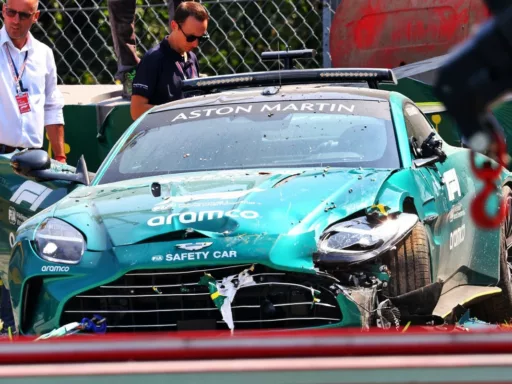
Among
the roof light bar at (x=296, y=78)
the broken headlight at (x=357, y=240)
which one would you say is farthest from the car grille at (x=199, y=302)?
the roof light bar at (x=296, y=78)

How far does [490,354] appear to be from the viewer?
2.09 m

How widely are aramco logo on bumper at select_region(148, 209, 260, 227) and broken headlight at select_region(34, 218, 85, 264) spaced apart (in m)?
0.33

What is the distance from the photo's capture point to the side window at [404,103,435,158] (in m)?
6.35

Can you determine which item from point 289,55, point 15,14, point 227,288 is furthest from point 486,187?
point 15,14

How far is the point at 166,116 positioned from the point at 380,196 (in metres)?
1.98

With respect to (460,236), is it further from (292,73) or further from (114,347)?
(114,347)

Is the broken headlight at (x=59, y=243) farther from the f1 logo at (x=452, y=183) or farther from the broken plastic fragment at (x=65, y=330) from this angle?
the f1 logo at (x=452, y=183)

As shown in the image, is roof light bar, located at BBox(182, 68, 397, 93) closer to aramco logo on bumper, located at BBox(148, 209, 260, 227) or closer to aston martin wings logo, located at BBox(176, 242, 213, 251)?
aramco logo on bumper, located at BBox(148, 209, 260, 227)

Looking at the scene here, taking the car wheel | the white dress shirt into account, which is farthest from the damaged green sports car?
the white dress shirt

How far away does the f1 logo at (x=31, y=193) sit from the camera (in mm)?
6457

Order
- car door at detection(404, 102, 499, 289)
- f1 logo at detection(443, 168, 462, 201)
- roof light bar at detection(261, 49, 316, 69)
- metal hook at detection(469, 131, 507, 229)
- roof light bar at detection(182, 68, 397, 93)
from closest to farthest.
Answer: metal hook at detection(469, 131, 507, 229)
car door at detection(404, 102, 499, 289)
f1 logo at detection(443, 168, 462, 201)
roof light bar at detection(182, 68, 397, 93)
roof light bar at detection(261, 49, 316, 69)

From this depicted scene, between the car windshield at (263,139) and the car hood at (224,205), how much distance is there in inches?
11.6

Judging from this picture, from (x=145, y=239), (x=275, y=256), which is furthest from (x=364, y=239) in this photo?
(x=145, y=239)

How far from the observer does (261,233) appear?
4793 mm
